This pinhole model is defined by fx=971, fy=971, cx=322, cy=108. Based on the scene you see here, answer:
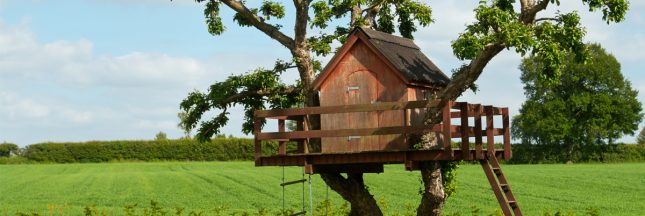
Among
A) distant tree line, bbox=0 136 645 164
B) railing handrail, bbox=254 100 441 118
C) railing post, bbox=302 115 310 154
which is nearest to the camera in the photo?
railing handrail, bbox=254 100 441 118

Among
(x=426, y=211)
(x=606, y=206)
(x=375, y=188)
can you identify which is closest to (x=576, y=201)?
(x=606, y=206)

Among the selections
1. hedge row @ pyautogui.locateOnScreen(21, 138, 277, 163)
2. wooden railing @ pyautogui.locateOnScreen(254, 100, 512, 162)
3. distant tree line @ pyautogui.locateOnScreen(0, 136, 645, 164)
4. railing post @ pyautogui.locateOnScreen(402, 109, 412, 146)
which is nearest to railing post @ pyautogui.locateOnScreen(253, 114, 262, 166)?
wooden railing @ pyautogui.locateOnScreen(254, 100, 512, 162)

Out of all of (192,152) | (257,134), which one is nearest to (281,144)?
(257,134)

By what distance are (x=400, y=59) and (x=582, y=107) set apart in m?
76.0

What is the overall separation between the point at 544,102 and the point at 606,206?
5961 centimetres

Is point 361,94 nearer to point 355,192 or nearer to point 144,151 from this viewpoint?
point 355,192

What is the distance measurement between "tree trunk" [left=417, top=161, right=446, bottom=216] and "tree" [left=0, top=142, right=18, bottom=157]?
94677 mm

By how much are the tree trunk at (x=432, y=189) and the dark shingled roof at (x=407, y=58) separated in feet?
6.12

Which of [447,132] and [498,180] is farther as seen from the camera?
[498,180]

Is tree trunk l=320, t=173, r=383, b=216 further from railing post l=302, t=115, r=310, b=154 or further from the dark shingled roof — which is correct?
the dark shingled roof

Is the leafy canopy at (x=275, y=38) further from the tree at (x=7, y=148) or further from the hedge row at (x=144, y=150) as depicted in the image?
the tree at (x=7, y=148)

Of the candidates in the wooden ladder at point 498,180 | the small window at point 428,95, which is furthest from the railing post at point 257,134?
the wooden ladder at point 498,180

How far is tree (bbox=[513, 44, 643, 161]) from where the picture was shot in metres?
93.3

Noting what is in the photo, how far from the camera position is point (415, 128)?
19.3m
